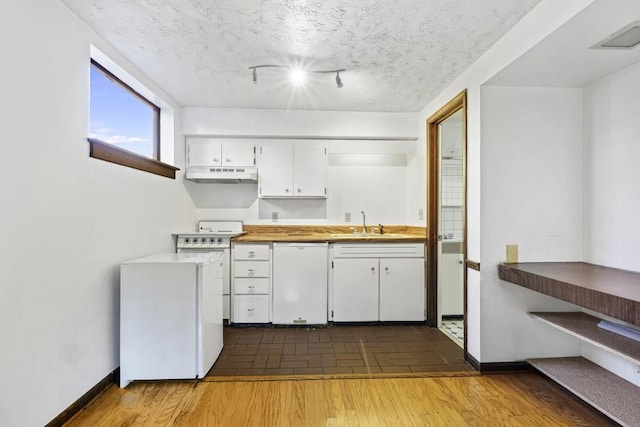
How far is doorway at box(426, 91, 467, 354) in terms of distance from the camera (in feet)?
11.2

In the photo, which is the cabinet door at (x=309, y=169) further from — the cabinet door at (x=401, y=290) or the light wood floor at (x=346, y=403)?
the light wood floor at (x=346, y=403)

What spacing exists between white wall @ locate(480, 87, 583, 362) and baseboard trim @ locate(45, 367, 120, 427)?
103 inches

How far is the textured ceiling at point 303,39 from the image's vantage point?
182cm

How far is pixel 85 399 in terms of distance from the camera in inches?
77.3

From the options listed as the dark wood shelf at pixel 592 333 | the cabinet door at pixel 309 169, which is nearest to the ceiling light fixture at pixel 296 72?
the cabinet door at pixel 309 169

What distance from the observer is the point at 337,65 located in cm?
252

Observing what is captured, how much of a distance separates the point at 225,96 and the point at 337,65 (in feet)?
4.20

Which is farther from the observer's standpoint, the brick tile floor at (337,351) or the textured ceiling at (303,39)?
the brick tile floor at (337,351)

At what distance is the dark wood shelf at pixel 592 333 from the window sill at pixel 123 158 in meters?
3.15

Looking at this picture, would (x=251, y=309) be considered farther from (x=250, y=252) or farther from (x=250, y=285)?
(x=250, y=252)

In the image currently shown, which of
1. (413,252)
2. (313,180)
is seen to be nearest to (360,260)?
(413,252)

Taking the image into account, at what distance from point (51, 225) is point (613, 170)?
3.42 m

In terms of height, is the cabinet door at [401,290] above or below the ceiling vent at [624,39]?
below

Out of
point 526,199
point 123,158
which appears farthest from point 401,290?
point 123,158
